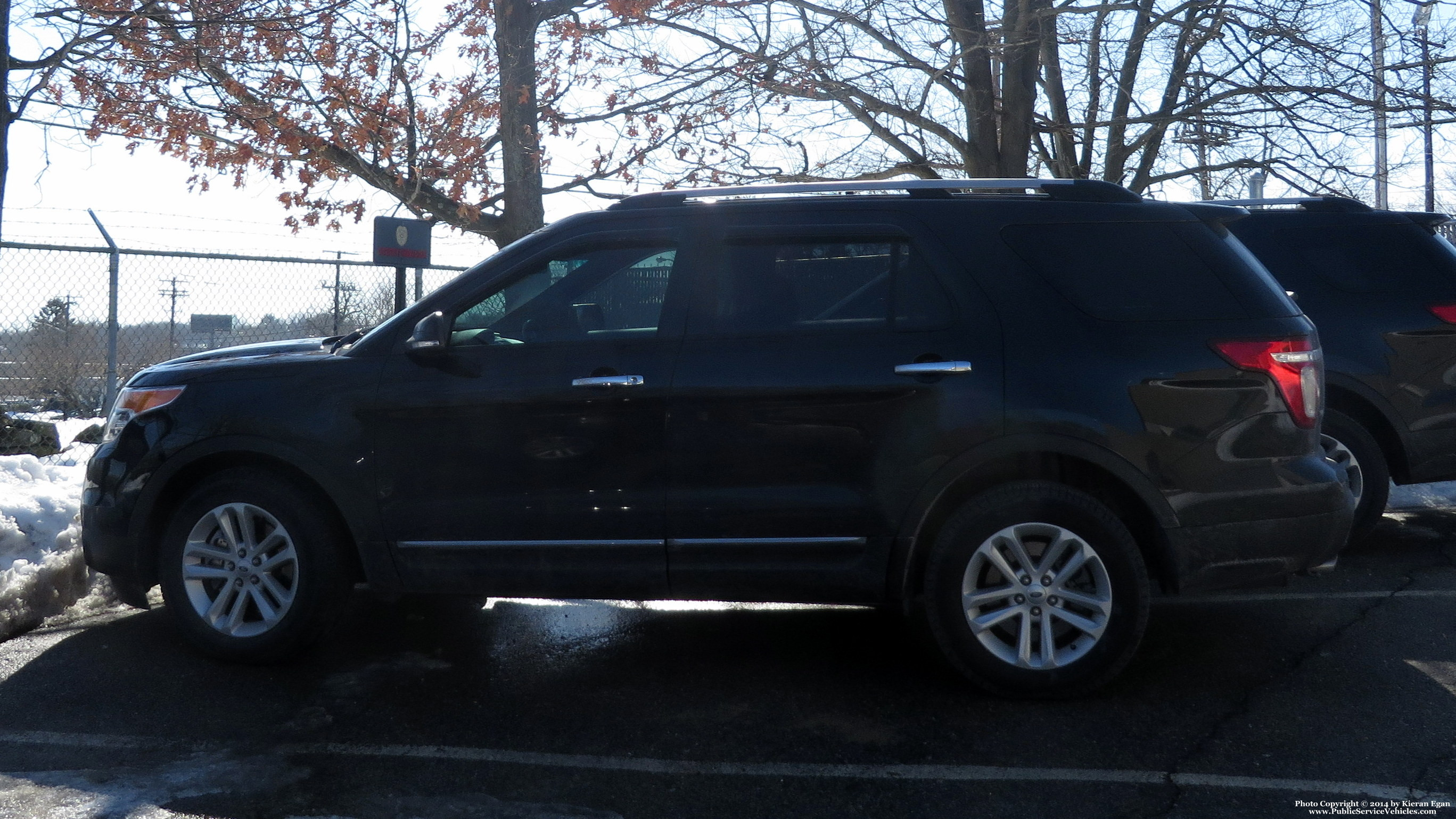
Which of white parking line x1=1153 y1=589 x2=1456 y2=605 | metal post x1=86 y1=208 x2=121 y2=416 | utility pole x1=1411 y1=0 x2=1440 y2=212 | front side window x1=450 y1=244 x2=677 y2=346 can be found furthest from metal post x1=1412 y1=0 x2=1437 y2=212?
metal post x1=86 y1=208 x2=121 y2=416

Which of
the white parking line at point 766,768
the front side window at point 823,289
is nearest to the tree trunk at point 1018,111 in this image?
the front side window at point 823,289

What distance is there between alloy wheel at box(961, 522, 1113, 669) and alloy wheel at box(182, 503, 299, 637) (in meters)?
2.69

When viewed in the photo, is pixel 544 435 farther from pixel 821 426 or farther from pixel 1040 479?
pixel 1040 479

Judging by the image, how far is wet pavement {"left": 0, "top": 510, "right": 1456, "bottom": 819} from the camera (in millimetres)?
3617

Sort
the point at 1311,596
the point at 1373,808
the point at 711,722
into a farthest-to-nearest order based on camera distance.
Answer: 1. the point at 1311,596
2. the point at 711,722
3. the point at 1373,808

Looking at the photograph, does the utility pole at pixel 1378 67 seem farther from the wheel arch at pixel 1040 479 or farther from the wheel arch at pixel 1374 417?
the wheel arch at pixel 1040 479

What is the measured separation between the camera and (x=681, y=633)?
5.51m

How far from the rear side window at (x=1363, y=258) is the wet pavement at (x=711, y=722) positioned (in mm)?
1970

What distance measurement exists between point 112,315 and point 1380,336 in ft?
29.7

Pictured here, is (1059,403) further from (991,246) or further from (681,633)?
(681,633)

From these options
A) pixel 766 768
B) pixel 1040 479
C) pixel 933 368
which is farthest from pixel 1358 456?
pixel 766 768

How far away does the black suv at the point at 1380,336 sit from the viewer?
Result: 6.77m

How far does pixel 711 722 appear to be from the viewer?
4.32 meters

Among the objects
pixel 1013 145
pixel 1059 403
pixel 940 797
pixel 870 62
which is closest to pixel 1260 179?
pixel 1013 145
